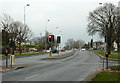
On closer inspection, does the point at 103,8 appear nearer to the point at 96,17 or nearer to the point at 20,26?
the point at 96,17

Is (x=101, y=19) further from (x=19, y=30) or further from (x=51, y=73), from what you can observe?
(x=51, y=73)

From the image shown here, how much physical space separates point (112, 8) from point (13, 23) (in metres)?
27.5

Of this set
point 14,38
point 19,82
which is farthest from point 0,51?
point 19,82

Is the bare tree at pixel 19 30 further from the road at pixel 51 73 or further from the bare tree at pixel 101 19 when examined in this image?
the road at pixel 51 73

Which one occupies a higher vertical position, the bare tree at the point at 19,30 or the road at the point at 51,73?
the bare tree at the point at 19,30

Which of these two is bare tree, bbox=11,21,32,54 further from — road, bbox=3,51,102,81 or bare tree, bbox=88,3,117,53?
road, bbox=3,51,102,81

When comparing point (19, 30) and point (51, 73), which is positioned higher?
point (19, 30)

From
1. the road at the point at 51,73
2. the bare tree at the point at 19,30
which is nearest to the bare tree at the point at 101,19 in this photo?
the bare tree at the point at 19,30

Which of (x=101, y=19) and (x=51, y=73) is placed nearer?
(x=51, y=73)

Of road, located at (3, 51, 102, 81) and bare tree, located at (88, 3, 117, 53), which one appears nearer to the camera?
road, located at (3, 51, 102, 81)

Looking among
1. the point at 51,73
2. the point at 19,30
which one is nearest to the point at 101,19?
the point at 19,30

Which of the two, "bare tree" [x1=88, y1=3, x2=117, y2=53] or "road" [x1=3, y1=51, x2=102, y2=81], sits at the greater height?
"bare tree" [x1=88, y1=3, x2=117, y2=53]

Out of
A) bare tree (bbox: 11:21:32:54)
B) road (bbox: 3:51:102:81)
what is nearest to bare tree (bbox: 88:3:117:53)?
bare tree (bbox: 11:21:32:54)

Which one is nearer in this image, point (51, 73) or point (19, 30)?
point (51, 73)
